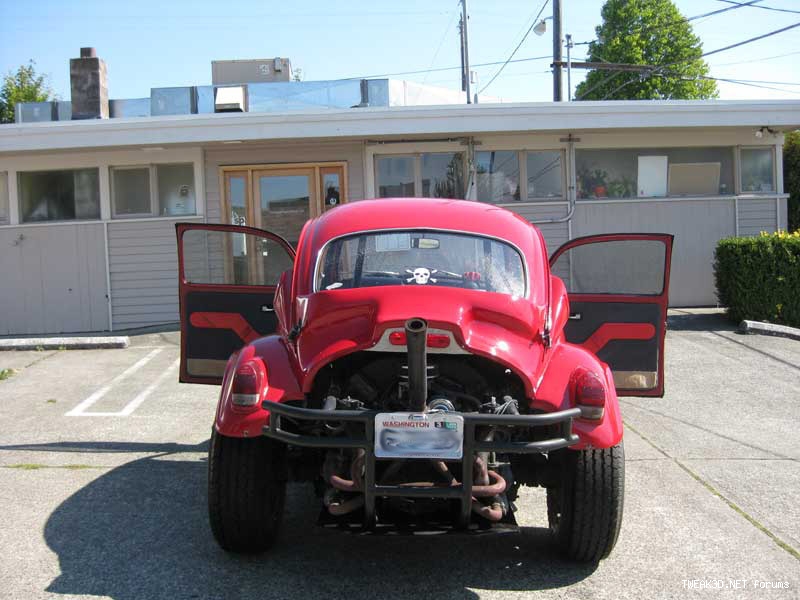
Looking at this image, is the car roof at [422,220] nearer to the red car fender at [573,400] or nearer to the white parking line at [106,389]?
the red car fender at [573,400]

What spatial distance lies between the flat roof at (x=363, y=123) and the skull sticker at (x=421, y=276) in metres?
8.00

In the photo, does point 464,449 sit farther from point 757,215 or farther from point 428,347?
point 757,215

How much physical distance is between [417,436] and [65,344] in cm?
865

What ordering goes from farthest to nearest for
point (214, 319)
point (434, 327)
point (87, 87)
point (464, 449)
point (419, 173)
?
point (87, 87)
point (419, 173)
point (214, 319)
point (434, 327)
point (464, 449)

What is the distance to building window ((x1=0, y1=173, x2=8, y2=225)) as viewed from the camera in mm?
12922

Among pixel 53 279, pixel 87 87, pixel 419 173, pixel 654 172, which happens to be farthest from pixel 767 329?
pixel 87 87

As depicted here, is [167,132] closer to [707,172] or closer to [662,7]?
[707,172]

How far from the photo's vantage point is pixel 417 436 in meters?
3.37

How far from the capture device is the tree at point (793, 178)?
19.8 meters

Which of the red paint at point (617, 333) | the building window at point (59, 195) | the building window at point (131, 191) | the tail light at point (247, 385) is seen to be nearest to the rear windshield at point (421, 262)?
the tail light at point (247, 385)

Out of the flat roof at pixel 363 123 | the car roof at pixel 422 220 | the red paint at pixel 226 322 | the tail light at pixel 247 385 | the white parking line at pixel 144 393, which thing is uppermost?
the flat roof at pixel 363 123

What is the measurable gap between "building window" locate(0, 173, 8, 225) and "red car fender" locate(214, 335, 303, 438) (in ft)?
34.7

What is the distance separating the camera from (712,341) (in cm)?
1048

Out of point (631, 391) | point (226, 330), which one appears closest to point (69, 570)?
point (226, 330)
